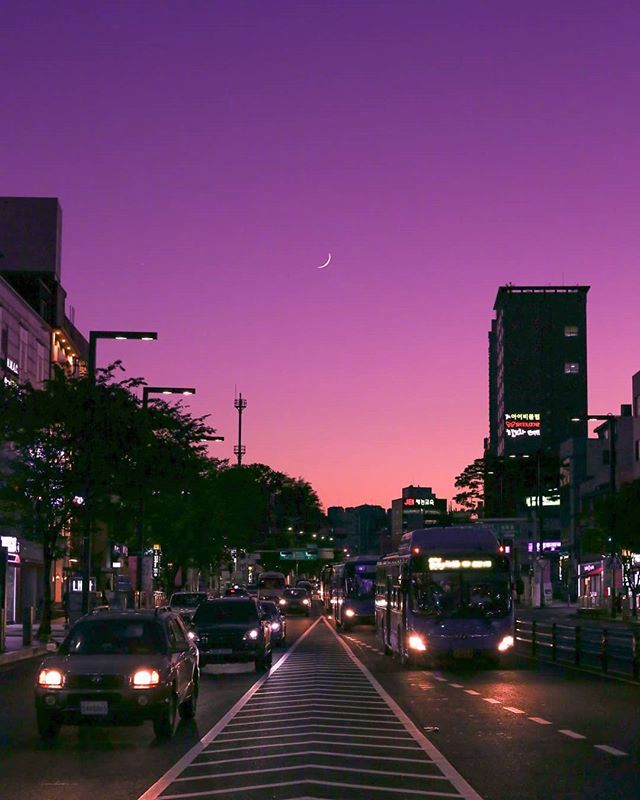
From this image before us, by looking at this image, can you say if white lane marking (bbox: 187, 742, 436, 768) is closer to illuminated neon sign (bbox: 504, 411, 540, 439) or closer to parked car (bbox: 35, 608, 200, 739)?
parked car (bbox: 35, 608, 200, 739)

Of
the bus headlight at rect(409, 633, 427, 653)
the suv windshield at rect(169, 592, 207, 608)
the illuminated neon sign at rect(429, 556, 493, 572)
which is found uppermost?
the illuminated neon sign at rect(429, 556, 493, 572)

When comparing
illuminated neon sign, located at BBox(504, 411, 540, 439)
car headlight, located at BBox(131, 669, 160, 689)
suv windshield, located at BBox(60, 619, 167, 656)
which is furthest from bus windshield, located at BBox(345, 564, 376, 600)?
illuminated neon sign, located at BBox(504, 411, 540, 439)

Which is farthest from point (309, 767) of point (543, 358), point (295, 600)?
point (543, 358)

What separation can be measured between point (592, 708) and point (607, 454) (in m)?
101

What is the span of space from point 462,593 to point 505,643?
162cm

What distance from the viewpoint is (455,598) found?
33375 millimetres

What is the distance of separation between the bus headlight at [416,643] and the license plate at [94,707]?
1716 cm

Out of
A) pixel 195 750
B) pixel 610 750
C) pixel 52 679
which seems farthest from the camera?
pixel 52 679

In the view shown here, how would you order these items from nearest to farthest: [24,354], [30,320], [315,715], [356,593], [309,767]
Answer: [309,767], [315,715], [356,593], [24,354], [30,320]

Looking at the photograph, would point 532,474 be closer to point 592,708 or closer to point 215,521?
point 215,521

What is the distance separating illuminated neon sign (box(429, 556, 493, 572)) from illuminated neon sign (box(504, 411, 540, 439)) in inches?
6125

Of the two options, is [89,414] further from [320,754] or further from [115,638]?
[320,754]

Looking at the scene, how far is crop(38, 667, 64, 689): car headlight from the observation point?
1675cm

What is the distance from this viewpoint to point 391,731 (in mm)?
17609
